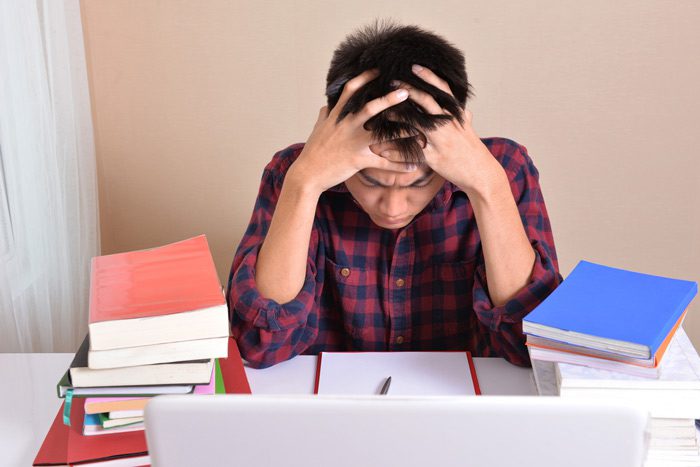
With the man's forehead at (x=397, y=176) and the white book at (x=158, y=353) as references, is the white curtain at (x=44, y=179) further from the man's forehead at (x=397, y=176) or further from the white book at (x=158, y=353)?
the man's forehead at (x=397, y=176)

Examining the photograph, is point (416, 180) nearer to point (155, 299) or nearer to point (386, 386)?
point (386, 386)

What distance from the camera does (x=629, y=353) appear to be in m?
0.94

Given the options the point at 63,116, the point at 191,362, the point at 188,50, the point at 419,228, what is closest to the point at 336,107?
the point at 419,228

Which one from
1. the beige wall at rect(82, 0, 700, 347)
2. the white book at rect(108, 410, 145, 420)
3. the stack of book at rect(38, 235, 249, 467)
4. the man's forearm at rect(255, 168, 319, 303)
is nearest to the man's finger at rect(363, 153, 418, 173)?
the man's forearm at rect(255, 168, 319, 303)

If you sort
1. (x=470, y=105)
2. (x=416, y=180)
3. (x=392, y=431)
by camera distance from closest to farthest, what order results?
(x=392, y=431), (x=416, y=180), (x=470, y=105)

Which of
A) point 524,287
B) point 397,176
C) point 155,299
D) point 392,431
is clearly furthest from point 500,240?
point 392,431

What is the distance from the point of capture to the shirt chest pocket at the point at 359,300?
1.39 m

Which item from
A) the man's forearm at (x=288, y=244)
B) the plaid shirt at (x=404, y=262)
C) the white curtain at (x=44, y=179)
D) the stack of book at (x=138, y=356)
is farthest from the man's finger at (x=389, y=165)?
the white curtain at (x=44, y=179)

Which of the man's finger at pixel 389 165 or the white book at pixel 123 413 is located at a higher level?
the man's finger at pixel 389 165

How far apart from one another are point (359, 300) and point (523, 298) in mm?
329

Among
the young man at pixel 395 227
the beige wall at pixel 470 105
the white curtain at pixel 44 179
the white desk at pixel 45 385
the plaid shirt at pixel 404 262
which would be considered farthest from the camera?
the beige wall at pixel 470 105

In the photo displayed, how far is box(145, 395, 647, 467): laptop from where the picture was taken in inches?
24.1

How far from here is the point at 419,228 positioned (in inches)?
55.0

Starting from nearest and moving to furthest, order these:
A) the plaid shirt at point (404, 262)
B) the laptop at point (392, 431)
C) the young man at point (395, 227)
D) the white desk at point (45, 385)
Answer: the laptop at point (392, 431) < the white desk at point (45, 385) < the young man at point (395, 227) < the plaid shirt at point (404, 262)
